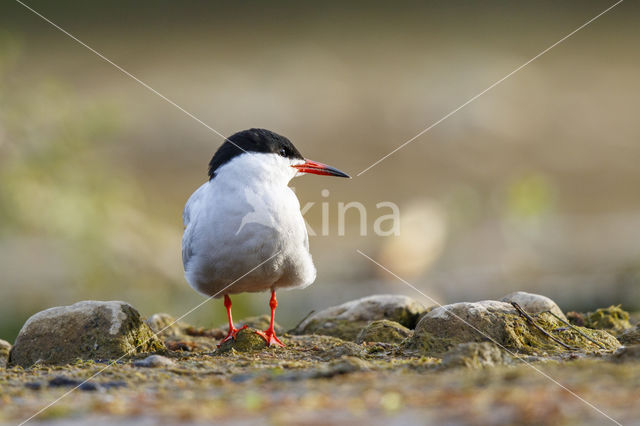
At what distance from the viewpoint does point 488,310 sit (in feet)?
12.8

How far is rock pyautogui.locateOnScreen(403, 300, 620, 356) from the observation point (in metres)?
3.77

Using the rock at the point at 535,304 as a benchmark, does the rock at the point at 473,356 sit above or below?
below

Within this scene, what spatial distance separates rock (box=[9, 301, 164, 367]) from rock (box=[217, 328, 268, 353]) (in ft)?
1.29

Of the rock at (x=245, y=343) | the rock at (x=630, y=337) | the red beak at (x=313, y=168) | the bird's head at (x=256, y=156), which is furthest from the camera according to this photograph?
the red beak at (x=313, y=168)

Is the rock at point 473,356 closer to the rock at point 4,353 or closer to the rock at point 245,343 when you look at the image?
the rock at point 245,343

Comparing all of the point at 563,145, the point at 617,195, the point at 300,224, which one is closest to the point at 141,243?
the point at 300,224

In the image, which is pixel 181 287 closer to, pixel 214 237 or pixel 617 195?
pixel 214 237

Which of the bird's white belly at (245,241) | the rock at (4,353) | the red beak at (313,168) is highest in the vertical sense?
the red beak at (313,168)

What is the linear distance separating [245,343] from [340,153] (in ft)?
44.7

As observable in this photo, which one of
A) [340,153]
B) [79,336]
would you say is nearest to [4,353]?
[79,336]

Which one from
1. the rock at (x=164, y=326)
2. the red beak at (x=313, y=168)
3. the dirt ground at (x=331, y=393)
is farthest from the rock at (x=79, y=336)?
the red beak at (x=313, y=168)

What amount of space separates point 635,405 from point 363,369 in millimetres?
1083

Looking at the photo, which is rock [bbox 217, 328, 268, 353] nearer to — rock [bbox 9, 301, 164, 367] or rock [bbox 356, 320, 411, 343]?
rock [bbox 9, 301, 164, 367]

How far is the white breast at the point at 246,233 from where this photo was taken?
14.6 feet
